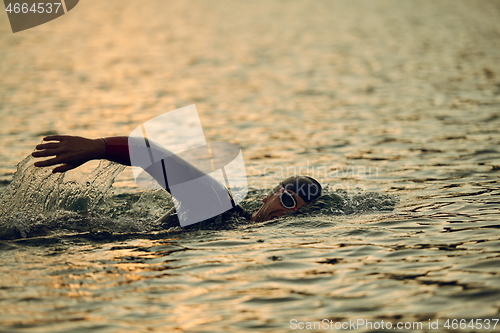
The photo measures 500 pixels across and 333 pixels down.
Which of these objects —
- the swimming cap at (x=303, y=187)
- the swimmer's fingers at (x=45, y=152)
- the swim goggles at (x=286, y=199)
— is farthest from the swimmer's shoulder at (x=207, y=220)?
the swimmer's fingers at (x=45, y=152)

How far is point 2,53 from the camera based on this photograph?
29984mm

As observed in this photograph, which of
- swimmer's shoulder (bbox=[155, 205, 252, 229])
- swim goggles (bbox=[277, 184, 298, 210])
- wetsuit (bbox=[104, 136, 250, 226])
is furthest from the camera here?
swim goggles (bbox=[277, 184, 298, 210])

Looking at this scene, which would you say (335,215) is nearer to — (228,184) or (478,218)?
(478,218)

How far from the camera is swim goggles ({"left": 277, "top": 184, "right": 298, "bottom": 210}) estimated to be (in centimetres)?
787

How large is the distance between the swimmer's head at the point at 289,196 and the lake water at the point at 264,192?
154 mm

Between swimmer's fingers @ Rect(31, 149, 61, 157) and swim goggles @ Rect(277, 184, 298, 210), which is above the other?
swimmer's fingers @ Rect(31, 149, 61, 157)

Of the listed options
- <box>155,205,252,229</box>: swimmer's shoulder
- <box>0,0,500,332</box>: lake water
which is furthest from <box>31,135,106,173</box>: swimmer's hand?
<box>155,205,252,229</box>: swimmer's shoulder

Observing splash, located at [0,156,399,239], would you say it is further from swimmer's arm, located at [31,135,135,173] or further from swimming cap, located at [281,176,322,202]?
swimmer's arm, located at [31,135,135,173]

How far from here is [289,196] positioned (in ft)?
25.8

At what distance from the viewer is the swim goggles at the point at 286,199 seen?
787 centimetres

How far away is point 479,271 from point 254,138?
960 centimetres

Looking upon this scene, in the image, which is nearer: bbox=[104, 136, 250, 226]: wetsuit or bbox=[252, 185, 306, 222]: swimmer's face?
bbox=[104, 136, 250, 226]: wetsuit

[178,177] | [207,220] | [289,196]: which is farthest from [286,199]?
[178,177]

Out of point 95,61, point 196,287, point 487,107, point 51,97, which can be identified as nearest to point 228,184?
point 196,287
